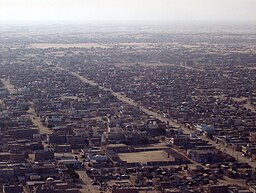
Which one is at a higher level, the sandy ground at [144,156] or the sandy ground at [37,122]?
the sandy ground at [144,156]

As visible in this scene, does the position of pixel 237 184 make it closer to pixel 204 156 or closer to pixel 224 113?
pixel 204 156

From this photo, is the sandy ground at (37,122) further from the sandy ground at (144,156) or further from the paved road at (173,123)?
the paved road at (173,123)

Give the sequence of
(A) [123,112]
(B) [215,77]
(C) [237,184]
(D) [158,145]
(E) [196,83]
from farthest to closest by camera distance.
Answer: (B) [215,77] → (E) [196,83] → (A) [123,112] → (D) [158,145] → (C) [237,184]

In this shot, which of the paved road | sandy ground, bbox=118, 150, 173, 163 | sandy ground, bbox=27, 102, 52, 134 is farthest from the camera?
sandy ground, bbox=27, 102, 52, 134

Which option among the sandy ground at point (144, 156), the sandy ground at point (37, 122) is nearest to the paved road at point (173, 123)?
the sandy ground at point (144, 156)

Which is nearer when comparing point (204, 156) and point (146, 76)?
point (204, 156)

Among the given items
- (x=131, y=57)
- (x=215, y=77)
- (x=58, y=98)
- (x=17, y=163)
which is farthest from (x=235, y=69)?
(x=17, y=163)

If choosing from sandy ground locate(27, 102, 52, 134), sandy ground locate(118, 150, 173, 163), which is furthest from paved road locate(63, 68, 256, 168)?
sandy ground locate(27, 102, 52, 134)

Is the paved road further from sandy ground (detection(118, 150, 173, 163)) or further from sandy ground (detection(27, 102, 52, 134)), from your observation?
sandy ground (detection(27, 102, 52, 134))

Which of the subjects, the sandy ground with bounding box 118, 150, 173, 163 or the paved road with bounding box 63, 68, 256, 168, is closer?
the sandy ground with bounding box 118, 150, 173, 163

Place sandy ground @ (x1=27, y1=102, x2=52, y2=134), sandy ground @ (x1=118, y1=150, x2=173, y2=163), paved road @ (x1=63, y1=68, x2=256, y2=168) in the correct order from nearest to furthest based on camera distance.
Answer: sandy ground @ (x1=118, y1=150, x2=173, y2=163), paved road @ (x1=63, y1=68, x2=256, y2=168), sandy ground @ (x1=27, y1=102, x2=52, y2=134)

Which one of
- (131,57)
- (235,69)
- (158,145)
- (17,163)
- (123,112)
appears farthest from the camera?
(131,57)
